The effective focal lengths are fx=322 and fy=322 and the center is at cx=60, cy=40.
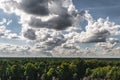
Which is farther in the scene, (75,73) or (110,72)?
(75,73)

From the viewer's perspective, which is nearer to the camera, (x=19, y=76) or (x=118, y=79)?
(x=118, y=79)

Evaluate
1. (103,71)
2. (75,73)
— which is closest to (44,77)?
(75,73)

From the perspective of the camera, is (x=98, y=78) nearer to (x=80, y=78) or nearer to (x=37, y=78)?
(x=80, y=78)

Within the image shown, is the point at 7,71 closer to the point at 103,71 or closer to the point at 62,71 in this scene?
the point at 62,71

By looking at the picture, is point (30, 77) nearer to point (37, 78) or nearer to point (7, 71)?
point (37, 78)

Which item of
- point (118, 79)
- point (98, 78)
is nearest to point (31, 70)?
point (98, 78)

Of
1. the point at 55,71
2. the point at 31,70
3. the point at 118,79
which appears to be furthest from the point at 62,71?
the point at 118,79

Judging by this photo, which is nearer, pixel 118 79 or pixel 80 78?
pixel 118 79
